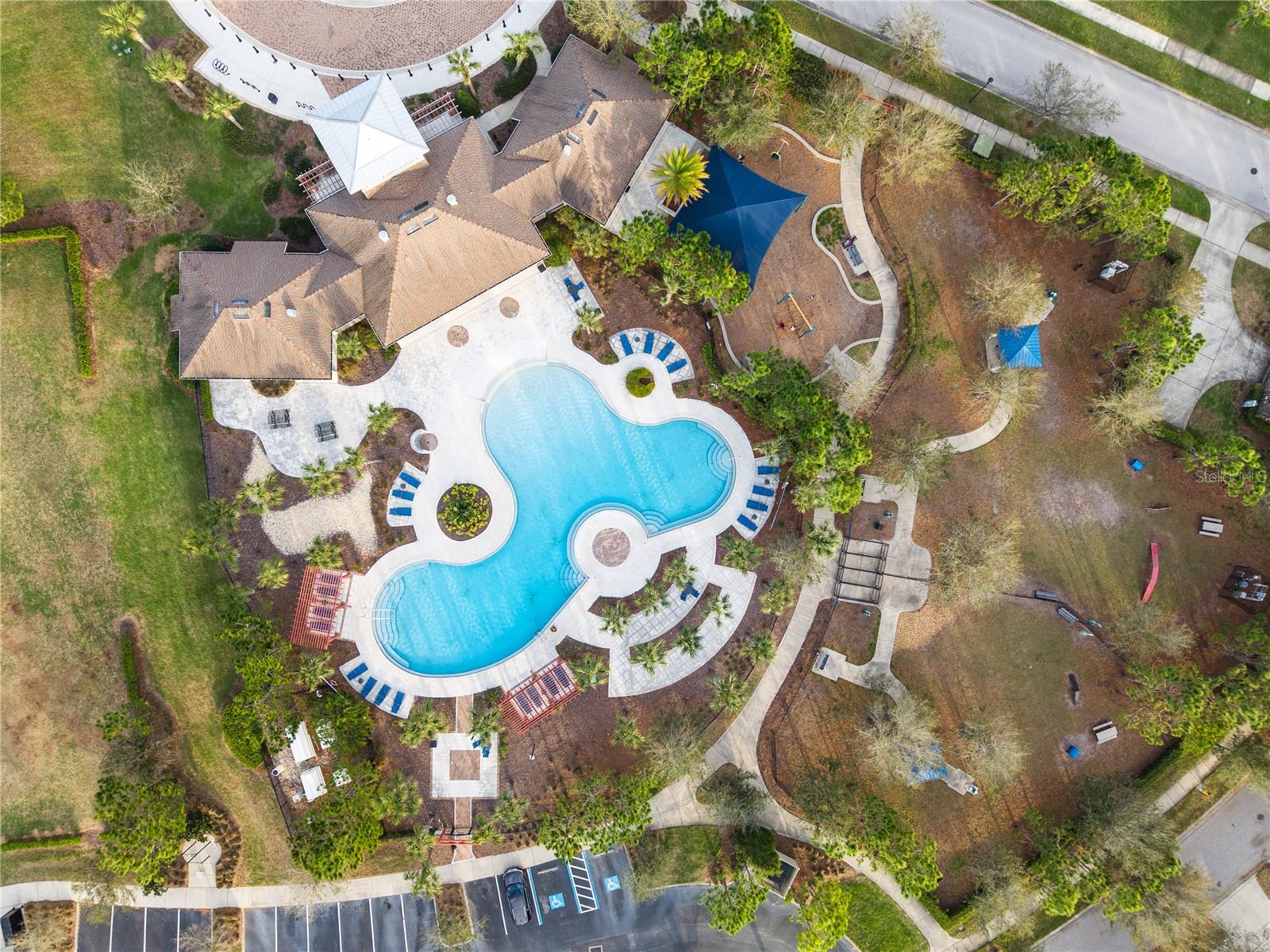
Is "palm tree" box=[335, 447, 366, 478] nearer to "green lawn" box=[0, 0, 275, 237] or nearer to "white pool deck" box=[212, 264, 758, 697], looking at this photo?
"white pool deck" box=[212, 264, 758, 697]

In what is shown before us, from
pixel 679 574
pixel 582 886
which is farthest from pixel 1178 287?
pixel 582 886

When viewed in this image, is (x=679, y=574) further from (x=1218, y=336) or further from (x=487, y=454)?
(x=1218, y=336)

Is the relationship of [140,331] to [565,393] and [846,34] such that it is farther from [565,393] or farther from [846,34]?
[846,34]

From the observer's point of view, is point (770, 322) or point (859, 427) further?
point (770, 322)

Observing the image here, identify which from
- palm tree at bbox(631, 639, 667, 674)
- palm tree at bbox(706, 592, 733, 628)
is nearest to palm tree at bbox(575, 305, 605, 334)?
palm tree at bbox(706, 592, 733, 628)

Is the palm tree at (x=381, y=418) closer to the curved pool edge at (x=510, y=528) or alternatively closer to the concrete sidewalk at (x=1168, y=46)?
the curved pool edge at (x=510, y=528)

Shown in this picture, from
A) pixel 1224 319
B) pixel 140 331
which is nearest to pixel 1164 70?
pixel 1224 319
